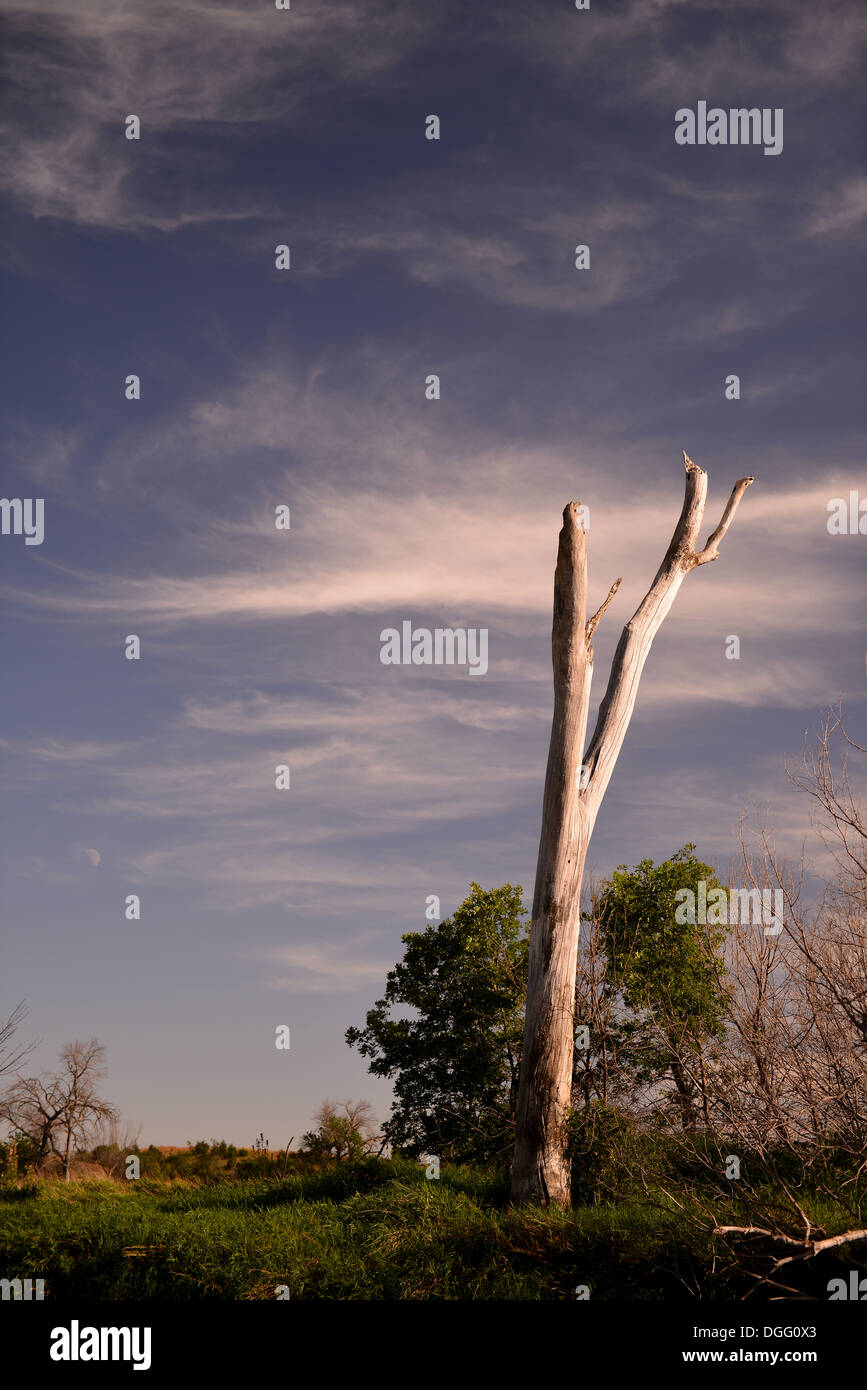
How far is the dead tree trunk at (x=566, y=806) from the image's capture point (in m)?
11.3

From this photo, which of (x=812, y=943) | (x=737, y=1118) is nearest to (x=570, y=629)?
(x=812, y=943)

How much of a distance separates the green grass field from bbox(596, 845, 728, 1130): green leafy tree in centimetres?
420

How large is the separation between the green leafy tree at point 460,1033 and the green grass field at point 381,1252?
5505 millimetres

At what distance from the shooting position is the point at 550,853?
12125mm

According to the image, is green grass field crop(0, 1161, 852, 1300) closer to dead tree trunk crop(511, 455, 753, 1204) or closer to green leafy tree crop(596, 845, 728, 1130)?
dead tree trunk crop(511, 455, 753, 1204)

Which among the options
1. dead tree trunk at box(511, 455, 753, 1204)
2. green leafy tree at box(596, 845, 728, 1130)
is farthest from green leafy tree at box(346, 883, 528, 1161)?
dead tree trunk at box(511, 455, 753, 1204)

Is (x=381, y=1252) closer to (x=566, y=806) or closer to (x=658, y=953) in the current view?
(x=566, y=806)

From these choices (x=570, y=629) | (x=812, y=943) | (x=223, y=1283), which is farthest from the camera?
(x=570, y=629)

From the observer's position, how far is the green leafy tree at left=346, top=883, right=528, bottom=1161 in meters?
16.8

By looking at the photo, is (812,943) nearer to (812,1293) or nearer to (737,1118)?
(737,1118)

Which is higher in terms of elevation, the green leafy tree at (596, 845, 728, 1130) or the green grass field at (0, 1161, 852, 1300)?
the green leafy tree at (596, 845, 728, 1130)

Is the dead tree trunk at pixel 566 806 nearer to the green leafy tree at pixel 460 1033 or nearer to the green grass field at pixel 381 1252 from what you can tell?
the green grass field at pixel 381 1252

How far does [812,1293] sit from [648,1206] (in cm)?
171

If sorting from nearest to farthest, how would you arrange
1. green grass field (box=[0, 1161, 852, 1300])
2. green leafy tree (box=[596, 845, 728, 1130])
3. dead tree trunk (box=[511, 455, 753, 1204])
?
green grass field (box=[0, 1161, 852, 1300]), dead tree trunk (box=[511, 455, 753, 1204]), green leafy tree (box=[596, 845, 728, 1130])
